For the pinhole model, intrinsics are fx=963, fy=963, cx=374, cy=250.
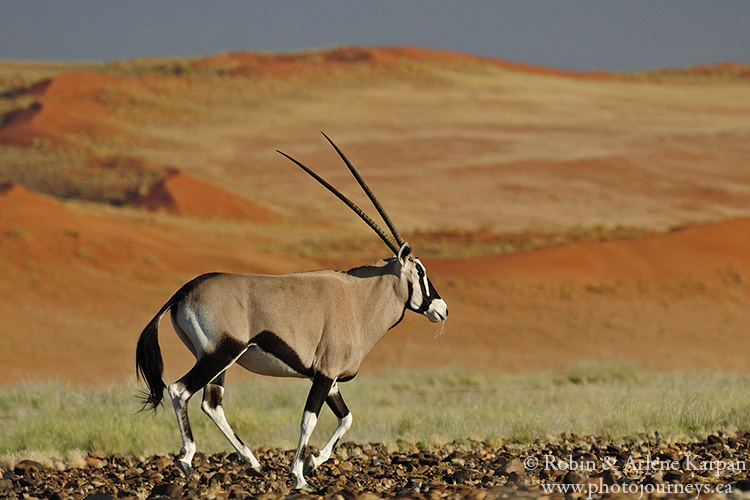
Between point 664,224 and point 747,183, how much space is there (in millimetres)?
12211

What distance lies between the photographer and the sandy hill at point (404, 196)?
24.4m

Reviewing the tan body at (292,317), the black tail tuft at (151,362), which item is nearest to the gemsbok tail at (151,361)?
the black tail tuft at (151,362)

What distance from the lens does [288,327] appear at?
257 inches

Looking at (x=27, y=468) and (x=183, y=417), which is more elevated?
(x=183, y=417)

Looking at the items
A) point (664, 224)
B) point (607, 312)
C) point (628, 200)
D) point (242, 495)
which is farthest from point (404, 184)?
point (242, 495)

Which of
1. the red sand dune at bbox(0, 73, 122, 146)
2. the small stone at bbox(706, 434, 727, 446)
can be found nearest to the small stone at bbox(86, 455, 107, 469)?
the small stone at bbox(706, 434, 727, 446)

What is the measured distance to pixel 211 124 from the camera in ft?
222

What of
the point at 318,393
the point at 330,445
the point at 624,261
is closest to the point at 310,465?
the point at 330,445

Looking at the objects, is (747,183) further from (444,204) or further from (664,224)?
(444,204)

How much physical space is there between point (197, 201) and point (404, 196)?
11.9m

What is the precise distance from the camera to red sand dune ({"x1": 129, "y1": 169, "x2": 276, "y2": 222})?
43.3 m

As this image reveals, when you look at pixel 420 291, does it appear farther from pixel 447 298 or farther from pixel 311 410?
pixel 447 298

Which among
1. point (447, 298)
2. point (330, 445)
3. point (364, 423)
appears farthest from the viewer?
point (447, 298)

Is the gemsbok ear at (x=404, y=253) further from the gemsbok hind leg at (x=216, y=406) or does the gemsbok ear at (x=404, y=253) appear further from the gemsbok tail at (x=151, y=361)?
the gemsbok tail at (x=151, y=361)
